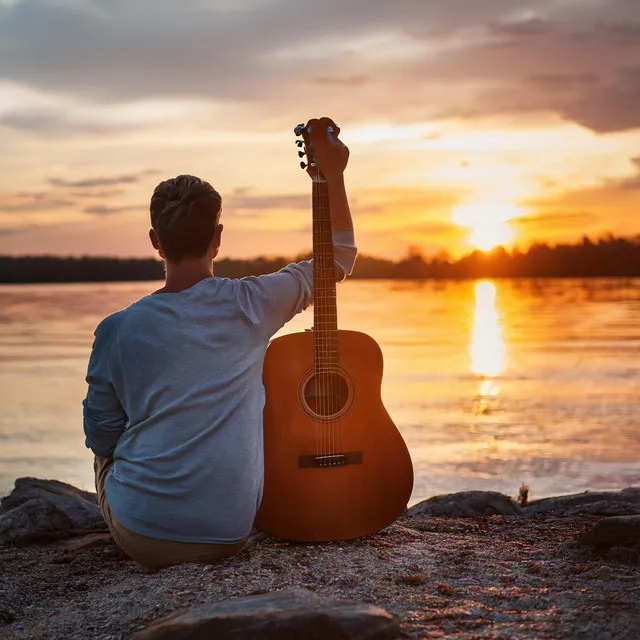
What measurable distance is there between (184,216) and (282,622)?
1.91 meters

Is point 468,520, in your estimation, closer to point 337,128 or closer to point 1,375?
point 337,128

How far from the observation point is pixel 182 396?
437 cm

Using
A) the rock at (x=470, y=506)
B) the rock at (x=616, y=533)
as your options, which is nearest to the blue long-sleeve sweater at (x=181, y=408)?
the rock at (x=616, y=533)

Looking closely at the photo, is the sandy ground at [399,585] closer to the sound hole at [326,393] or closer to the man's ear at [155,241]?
the sound hole at [326,393]

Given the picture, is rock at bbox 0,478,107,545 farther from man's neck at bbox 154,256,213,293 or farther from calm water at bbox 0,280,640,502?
Answer: calm water at bbox 0,280,640,502

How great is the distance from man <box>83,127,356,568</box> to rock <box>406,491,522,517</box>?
2.25 meters

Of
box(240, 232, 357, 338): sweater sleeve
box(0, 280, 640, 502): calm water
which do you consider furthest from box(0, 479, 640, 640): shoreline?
box(0, 280, 640, 502): calm water

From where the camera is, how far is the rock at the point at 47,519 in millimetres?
6031

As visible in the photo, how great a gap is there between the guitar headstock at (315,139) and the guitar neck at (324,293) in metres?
0.17

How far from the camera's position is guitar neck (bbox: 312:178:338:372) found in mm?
4922

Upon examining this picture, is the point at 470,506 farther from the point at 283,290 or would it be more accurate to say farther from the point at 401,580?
the point at 283,290

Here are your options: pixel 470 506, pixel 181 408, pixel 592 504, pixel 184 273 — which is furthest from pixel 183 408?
pixel 592 504

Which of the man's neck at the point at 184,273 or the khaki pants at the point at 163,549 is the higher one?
the man's neck at the point at 184,273

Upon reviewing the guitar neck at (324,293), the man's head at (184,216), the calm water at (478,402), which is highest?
the man's head at (184,216)
